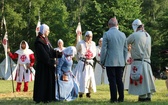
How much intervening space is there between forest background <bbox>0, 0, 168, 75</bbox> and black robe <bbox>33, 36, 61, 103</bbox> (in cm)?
3300

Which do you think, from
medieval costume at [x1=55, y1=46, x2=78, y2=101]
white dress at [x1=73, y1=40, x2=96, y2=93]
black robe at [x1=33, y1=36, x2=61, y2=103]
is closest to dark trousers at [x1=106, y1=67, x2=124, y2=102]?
medieval costume at [x1=55, y1=46, x2=78, y2=101]

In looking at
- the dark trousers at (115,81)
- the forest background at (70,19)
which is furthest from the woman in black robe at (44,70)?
the forest background at (70,19)

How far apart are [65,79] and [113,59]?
5.38 feet

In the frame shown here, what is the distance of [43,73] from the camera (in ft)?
31.0

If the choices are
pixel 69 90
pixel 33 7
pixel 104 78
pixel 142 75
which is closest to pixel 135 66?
pixel 142 75

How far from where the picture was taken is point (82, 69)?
1150cm

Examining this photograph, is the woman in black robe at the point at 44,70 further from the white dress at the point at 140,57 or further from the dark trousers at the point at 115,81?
the white dress at the point at 140,57

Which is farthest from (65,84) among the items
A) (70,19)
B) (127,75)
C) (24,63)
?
(70,19)

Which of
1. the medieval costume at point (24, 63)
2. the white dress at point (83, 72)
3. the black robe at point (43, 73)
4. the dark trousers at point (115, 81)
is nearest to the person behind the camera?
the dark trousers at point (115, 81)

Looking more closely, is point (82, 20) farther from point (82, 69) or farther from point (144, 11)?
point (82, 69)

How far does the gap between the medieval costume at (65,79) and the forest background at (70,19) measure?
3249cm

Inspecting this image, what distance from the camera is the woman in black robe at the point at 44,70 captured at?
9344 mm

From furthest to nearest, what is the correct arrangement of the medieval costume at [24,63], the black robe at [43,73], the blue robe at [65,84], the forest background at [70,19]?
1. the forest background at [70,19]
2. the medieval costume at [24,63]
3. the blue robe at [65,84]
4. the black robe at [43,73]

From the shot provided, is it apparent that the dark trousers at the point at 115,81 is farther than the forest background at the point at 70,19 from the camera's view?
No
